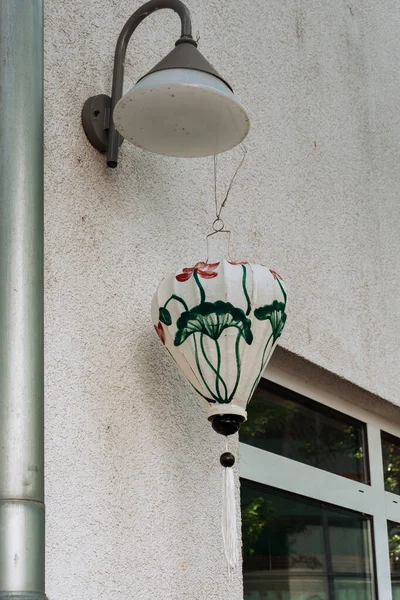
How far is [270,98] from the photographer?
426 centimetres

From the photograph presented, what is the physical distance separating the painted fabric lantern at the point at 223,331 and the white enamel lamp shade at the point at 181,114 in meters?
0.40

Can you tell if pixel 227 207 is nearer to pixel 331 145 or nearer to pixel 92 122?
pixel 92 122

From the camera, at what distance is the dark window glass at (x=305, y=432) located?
4035 millimetres

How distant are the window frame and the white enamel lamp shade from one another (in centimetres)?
124

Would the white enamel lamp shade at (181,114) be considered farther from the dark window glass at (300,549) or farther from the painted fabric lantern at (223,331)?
the dark window glass at (300,549)

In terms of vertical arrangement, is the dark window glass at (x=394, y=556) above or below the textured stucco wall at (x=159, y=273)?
below

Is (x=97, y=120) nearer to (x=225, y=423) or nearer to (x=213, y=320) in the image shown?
(x=213, y=320)

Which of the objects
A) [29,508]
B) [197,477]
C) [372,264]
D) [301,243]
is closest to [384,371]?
[372,264]

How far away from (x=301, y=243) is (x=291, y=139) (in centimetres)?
48

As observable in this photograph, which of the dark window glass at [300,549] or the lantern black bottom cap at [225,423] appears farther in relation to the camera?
the dark window glass at [300,549]

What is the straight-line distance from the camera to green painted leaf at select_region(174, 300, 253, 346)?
291cm

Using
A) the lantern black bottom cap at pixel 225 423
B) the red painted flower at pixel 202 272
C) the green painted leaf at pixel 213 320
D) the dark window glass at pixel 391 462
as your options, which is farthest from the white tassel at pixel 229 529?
the dark window glass at pixel 391 462

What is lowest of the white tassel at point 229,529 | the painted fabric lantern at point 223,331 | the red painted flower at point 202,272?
the white tassel at point 229,529

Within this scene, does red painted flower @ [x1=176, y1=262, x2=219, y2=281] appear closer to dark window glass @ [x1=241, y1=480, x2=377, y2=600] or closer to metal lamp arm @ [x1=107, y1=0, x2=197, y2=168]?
metal lamp arm @ [x1=107, y1=0, x2=197, y2=168]
